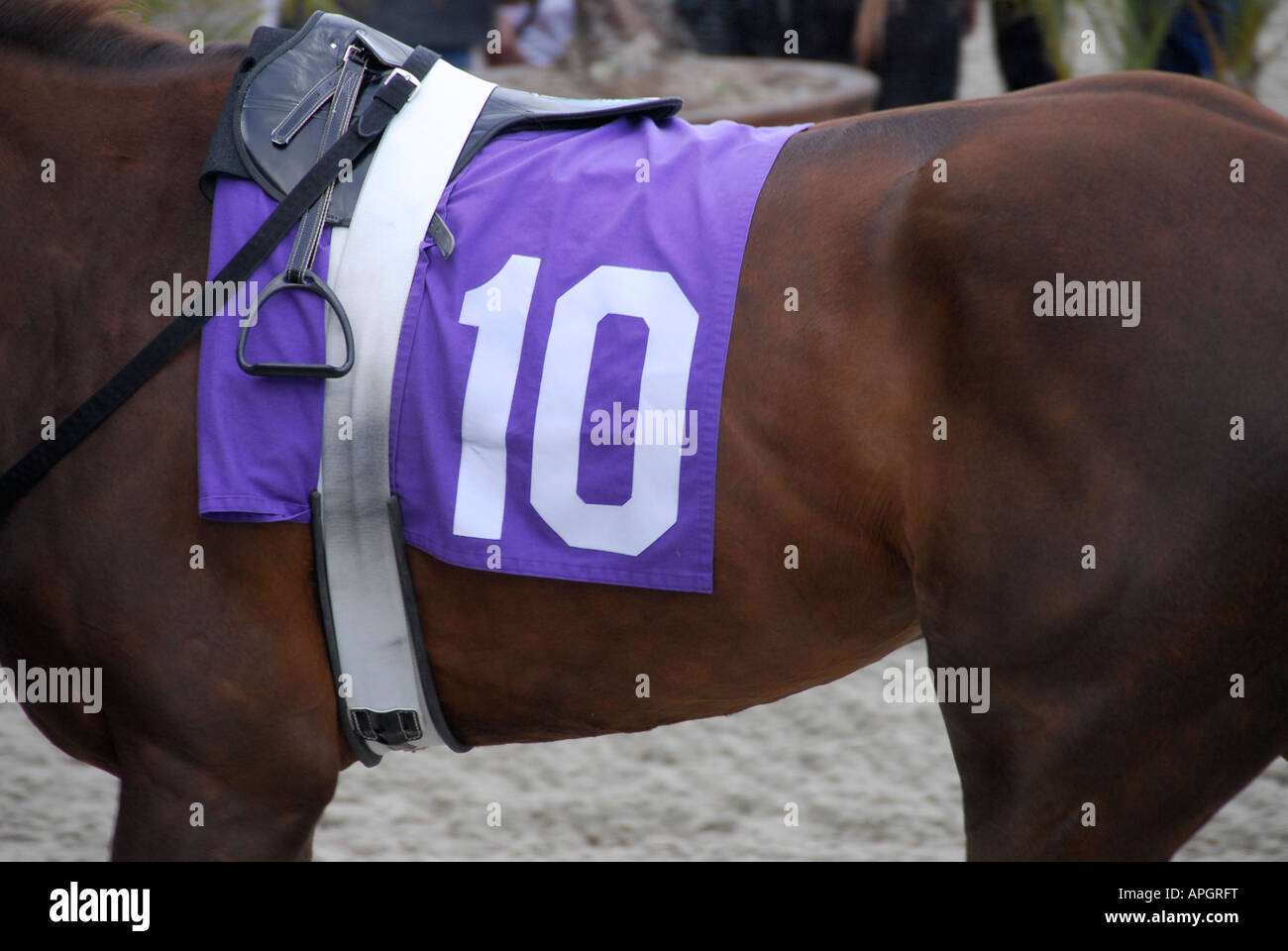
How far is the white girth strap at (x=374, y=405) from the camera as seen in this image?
168cm

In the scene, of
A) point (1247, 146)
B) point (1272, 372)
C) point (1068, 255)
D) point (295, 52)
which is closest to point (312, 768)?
point (295, 52)

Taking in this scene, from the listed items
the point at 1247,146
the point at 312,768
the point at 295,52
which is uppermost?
the point at 295,52

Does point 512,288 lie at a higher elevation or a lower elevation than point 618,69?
lower

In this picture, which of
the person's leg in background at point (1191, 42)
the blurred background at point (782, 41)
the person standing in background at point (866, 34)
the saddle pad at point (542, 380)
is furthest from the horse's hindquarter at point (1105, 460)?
the person standing in background at point (866, 34)

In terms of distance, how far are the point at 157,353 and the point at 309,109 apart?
1.31 feet

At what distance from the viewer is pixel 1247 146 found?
5.19 ft

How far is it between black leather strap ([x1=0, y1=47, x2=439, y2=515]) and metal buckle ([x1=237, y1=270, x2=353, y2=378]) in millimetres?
60

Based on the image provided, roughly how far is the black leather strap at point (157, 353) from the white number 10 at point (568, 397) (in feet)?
0.89

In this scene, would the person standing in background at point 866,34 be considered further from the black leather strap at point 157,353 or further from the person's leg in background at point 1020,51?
the black leather strap at point 157,353

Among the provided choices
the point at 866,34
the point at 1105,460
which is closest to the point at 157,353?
the point at 1105,460

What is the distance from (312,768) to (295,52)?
40.4 inches
